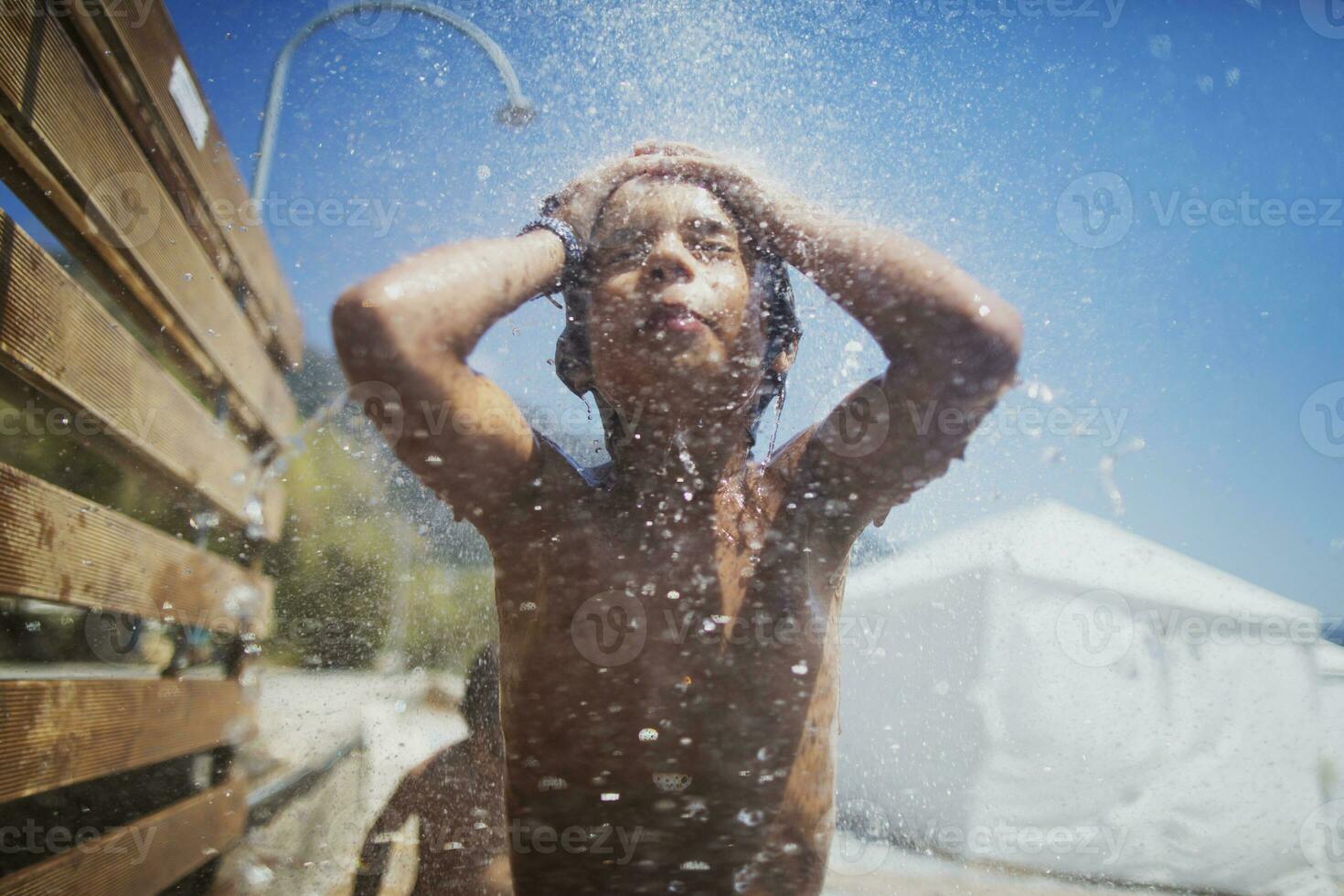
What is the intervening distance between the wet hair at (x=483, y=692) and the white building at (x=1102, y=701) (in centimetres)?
303

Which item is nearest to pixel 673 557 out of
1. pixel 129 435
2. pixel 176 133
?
pixel 129 435

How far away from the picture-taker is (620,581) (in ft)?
6.54

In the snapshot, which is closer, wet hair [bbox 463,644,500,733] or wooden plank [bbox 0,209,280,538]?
wooden plank [bbox 0,209,280,538]

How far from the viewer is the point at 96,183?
2.18 m

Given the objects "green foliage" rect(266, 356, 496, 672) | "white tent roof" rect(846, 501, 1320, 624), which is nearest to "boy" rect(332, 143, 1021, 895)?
"green foliage" rect(266, 356, 496, 672)

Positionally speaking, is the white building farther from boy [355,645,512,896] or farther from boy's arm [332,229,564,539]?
boy's arm [332,229,564,539]

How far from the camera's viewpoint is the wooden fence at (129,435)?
6.07 feet

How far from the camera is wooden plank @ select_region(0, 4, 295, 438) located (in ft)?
5.90

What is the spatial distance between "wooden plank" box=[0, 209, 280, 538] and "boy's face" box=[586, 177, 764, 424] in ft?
4.29

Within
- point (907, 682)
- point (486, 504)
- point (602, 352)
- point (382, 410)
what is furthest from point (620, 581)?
point (907, 682)

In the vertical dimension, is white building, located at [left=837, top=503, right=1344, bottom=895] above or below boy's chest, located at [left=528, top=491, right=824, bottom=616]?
below

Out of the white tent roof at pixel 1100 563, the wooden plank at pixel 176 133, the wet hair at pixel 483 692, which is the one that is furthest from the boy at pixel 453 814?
the white tent roof at pixel 1100 563

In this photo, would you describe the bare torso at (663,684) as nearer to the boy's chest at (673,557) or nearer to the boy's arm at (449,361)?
the boy's chest at (673,557)

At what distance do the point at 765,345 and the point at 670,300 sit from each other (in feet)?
1.55
